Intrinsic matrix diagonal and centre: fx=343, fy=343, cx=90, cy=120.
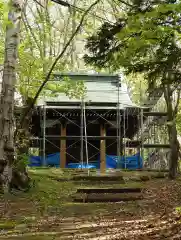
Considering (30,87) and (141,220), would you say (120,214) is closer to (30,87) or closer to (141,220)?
(141,220)

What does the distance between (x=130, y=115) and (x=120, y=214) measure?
51.3ft

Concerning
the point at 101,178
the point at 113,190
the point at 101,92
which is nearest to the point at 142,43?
the point at 113,190

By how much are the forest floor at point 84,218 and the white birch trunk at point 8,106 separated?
787 millimetres

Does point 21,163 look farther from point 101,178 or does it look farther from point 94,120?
point 94,120

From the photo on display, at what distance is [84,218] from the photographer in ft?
20.6

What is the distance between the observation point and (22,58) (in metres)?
12.4

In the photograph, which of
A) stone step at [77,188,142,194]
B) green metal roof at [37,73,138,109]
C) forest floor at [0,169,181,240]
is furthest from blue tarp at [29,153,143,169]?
forest floor at [0,169,181,240]

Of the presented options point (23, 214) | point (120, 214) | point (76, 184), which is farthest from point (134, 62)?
point (76, 184)

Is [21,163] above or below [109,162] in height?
above

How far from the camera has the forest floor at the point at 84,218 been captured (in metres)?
4.62

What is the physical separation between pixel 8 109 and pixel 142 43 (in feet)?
17.9

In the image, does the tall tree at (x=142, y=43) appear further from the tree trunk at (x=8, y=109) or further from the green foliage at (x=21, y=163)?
the green foliage at (x=21, y=163)

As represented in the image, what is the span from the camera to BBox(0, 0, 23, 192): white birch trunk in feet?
29.3

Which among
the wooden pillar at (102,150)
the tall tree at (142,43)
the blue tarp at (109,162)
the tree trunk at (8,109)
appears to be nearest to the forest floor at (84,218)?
the tree trunk at (8,109)
